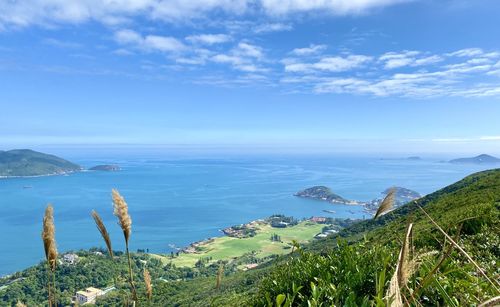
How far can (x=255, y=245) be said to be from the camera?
61531 mm

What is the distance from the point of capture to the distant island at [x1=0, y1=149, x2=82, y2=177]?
137 meters

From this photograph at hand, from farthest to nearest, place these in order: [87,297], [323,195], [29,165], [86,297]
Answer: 1. [29,165]
2. [323,195]
3. [87,297]
4. [86,297]

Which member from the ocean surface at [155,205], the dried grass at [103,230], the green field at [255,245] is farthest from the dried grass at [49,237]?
the ocean surface at [155,205]

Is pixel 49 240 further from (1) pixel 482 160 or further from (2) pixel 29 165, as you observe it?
(1) pixel 482 160

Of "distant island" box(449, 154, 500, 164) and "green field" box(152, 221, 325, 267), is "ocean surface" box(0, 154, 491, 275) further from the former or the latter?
"distant island" box(449, 154, 500, 164)

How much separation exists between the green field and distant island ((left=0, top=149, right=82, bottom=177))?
369 feet

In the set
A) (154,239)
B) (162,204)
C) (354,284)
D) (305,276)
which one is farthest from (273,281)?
(162,204)

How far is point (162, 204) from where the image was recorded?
9106cm

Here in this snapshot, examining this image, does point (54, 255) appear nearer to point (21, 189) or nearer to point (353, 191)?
point (353, 191)

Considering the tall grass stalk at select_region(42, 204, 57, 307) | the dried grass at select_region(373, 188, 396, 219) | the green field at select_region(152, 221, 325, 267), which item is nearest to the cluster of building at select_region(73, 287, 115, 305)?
the tall grass stalk at select_region(42, 204, 57, 307)

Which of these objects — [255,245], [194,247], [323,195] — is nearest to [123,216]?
[194,247]

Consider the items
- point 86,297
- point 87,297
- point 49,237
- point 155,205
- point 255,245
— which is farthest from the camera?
point 155,205

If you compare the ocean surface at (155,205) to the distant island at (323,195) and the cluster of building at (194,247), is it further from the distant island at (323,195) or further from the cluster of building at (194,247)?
the cluster of building at (194,247)

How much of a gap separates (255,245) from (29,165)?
12310cm
